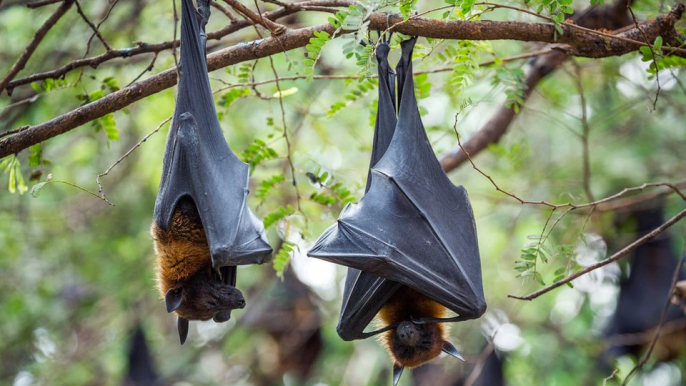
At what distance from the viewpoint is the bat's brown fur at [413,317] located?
5105 millimetres

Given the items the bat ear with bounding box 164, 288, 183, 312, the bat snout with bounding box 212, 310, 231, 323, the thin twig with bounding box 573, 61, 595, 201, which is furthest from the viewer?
the thin twig with bounding box 573, 61, 595, 201

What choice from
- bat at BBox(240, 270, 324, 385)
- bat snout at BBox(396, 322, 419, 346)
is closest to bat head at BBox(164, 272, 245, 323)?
bat snout at BBox(396, 322, 419, 346)

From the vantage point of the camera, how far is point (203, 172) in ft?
14.2

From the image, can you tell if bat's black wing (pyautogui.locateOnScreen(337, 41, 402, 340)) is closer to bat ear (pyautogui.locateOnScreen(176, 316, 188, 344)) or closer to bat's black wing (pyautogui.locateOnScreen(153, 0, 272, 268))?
bat's black wing (pyautogui.locateOnScreen(153, 0, 272, 268))

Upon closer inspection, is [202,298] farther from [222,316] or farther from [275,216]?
[275,216]

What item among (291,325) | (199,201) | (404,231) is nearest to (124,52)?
(199,201)

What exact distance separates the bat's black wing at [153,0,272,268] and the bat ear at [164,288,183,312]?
1.74 ft

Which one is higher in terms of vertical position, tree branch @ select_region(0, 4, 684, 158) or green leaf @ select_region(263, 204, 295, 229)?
tree branch @ select_region(0, 4, 684, 158)

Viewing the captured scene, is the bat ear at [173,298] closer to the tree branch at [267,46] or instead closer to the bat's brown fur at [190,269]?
the bat's brown fur at [190,269]

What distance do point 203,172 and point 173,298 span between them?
40.0 inches

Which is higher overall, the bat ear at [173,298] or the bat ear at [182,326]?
the bat ear at [173,298]

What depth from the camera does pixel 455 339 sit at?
10086 millimetres

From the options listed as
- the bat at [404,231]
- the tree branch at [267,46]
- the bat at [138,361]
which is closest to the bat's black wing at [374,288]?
the bat at [404,231]

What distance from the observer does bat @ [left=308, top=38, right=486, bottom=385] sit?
13.4 feet
